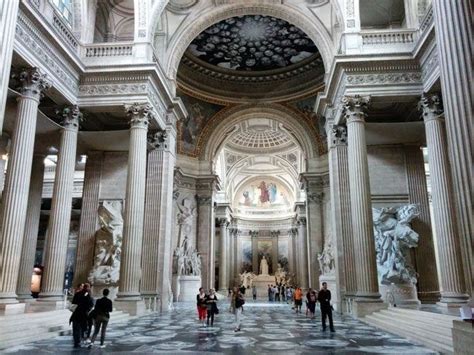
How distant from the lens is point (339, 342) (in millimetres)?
7562

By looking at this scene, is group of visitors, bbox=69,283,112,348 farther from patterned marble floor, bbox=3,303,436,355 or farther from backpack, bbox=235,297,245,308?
backpack, bbox=235,297,245,308

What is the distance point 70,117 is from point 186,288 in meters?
14.0

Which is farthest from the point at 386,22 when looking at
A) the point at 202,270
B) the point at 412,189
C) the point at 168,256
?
the point at 202,270

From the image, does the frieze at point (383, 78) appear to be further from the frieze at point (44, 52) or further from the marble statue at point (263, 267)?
the marble statue at point (263, 267)

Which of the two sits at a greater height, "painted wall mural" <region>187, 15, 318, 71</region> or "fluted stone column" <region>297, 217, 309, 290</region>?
"painted wall mural" <region>187, 15, 318, 71</region>

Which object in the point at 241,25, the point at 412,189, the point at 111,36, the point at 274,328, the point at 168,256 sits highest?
the point at 241,25

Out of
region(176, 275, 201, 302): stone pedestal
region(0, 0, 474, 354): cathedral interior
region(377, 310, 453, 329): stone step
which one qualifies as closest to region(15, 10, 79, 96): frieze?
region(0, 0, 474, 354): cathedral interior

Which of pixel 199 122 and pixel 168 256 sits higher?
pixel 199 122

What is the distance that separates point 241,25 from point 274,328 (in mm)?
18762

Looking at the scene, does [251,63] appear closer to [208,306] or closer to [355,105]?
[355,105]

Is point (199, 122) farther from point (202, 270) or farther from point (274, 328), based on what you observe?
point (274, 328)

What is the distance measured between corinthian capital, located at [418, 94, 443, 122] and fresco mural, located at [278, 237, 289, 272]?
32.4 meters

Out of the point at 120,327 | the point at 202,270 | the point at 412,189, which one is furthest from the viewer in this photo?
the point at 202,270

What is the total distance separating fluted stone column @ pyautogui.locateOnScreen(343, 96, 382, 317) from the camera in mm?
12320
